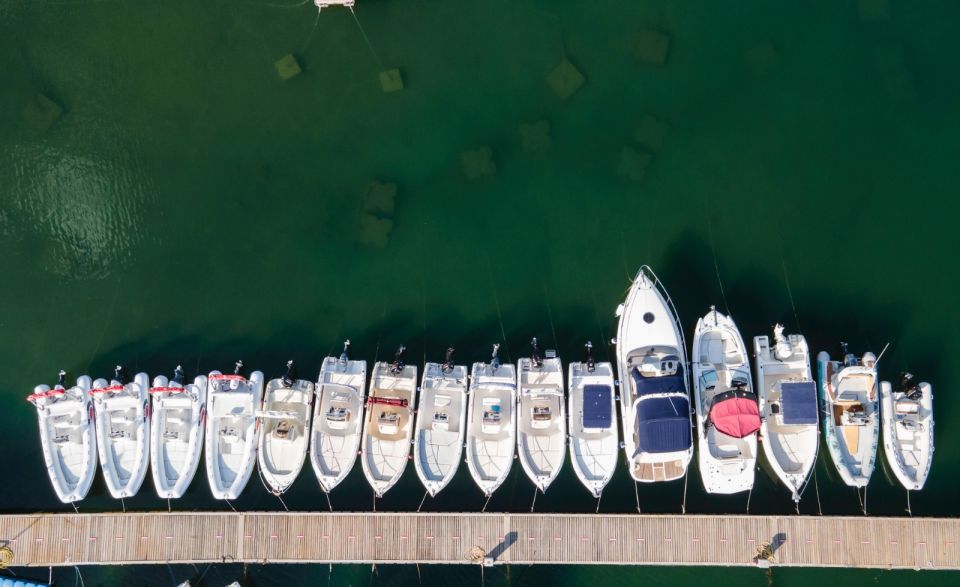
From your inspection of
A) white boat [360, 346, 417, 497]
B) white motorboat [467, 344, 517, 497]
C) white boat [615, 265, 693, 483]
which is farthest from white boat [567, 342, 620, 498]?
white boat [360, 346, 417, 497]

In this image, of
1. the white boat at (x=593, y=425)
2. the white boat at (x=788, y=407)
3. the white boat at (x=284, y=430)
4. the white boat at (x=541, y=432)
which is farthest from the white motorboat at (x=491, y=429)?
the white boat at (x=788, y=407)

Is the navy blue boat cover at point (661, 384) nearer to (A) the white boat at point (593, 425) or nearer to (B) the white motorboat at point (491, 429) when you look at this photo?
(A) the white boat at point (593, 425)

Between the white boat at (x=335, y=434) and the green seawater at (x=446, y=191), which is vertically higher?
the green seawater at (x=446, y=191)

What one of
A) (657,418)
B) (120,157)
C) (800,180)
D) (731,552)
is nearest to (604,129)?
(800,180)

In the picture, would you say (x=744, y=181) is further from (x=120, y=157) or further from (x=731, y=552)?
(x=120, y=157)

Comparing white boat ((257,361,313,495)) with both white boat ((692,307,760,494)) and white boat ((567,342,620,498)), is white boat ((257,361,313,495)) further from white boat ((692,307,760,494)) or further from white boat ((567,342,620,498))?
white boat ((692,307,760,494))

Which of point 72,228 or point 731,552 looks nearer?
point 731,552

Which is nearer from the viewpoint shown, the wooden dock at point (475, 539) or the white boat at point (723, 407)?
the white boat at point (723, 407)

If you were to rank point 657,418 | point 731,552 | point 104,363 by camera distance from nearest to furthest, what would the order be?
point 657,418 → point 731,552 → point 104,363

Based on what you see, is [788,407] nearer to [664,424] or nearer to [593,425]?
[664,424]
